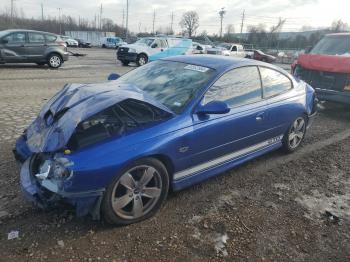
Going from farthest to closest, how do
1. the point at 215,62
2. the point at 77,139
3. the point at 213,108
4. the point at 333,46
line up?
the point at 333,46 → the point at 215,62 → the point at 213,108 → the point at 77,139

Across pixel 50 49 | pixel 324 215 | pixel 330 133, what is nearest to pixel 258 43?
pixel 50 49

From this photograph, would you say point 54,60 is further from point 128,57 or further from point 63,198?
point 63,198

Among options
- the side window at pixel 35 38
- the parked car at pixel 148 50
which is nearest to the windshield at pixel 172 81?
the side window at pixel 35 38

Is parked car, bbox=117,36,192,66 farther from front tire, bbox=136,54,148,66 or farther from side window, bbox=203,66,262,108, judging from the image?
side window, bbox=203,66,262,108

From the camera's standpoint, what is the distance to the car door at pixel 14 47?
13984mm

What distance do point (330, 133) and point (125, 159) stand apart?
16.9 ft

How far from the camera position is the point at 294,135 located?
206 inches

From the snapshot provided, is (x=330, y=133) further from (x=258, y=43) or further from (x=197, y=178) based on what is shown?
(x=258, y=43)

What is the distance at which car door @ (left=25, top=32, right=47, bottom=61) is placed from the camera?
14.7 m

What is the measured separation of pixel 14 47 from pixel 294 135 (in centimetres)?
1303

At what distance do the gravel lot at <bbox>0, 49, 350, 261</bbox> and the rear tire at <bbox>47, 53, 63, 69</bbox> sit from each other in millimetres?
11563

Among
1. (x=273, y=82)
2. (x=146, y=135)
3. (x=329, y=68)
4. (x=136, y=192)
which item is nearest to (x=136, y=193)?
(x=136, y=192)

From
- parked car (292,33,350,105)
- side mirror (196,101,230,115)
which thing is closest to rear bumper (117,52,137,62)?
parked car (292,33,350,105)

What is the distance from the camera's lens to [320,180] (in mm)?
4441
